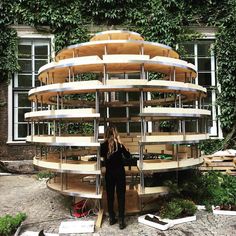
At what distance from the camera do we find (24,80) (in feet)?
47.0

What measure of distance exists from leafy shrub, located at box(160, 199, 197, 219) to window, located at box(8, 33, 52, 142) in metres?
9.00

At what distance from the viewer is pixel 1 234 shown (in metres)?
5.69

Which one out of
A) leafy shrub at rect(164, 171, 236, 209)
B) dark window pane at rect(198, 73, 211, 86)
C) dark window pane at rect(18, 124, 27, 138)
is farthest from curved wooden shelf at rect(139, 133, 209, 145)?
dark window pane at rect(18, 124, 27, 138)

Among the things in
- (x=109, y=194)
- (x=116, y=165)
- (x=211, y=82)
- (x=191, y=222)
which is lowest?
(x=191, y=222)

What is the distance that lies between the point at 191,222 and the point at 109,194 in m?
1.83

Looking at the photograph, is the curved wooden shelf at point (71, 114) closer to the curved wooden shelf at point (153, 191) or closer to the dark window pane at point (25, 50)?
the curved wooden shelf at point (153, 191)

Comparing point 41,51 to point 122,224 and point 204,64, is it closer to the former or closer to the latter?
point 204,64

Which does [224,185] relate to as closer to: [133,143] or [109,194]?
[133,143]

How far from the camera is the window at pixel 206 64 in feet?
48.9

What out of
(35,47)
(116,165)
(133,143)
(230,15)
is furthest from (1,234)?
(230,15)

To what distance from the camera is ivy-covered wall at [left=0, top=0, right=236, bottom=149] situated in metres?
14.1

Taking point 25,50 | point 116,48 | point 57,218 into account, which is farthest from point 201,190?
point 25,50

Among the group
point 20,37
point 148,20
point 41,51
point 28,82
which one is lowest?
point 28,82

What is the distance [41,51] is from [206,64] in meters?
8.00
